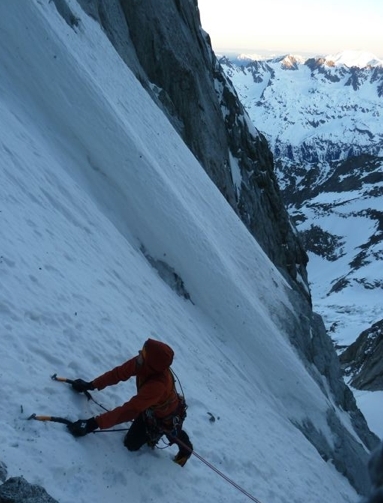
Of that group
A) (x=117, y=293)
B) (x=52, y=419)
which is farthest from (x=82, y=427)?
(x=117, y=293)

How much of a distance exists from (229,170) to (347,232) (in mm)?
141351

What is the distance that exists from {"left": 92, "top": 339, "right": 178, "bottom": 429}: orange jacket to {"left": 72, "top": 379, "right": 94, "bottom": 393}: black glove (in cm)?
62

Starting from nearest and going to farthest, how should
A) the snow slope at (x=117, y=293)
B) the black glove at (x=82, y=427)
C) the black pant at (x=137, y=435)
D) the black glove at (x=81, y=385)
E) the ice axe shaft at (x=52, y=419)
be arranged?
the ice axe shaft at (x=52, y=419)
the black glove at (x=82, y=427)
the snow slope at (x=117, y=293)
the black pant at (x=137, y=435)
the black glove at (x=81, y=385)

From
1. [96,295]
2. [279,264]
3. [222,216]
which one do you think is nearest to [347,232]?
[279,264]

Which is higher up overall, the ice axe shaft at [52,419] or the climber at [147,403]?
the ice axe shaft at [52,419]

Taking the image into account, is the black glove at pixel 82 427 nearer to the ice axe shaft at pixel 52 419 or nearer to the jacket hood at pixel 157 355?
the ice axe shaft at pixel 52 419

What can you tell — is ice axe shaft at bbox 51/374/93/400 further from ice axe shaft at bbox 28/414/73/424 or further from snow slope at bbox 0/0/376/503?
ice axe shaft at bbox 28/414/73/424

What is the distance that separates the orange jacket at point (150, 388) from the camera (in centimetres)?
720

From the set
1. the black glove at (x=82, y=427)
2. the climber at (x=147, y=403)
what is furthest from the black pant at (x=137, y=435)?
the black glove at (x=82, y=427)

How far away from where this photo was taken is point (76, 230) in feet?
40.3

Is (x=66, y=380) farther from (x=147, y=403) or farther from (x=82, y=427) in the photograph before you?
(x=147, y=403)

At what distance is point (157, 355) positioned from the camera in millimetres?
7180

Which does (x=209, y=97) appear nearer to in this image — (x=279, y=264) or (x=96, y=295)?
(x=279, y=264)

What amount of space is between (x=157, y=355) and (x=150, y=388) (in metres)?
0.50
